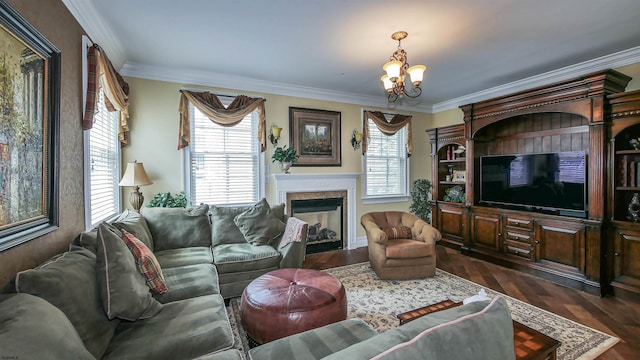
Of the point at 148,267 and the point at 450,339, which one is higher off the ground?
the point at 450,339

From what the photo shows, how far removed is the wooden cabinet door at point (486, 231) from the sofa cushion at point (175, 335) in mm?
3967

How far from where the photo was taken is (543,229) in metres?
3.70

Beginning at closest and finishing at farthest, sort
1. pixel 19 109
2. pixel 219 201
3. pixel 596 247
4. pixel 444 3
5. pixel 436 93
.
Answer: pixel 19 109 < pixel 444 3 < pixel 596 247 < pixel 219 201 < pixel 436 93

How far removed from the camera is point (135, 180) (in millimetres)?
3305

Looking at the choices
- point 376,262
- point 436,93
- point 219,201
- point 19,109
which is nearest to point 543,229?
point 376,262

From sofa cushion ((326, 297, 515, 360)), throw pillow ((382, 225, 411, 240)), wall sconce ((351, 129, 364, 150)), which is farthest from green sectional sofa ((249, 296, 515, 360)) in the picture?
wall sconce ((351, 129, 364, 150))

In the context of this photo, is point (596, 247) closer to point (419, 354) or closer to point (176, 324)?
point (419, 354)

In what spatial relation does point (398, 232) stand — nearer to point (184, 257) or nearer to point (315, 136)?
point (315, 136)

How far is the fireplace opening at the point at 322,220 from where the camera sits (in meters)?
4.76

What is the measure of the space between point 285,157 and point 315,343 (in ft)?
10.6

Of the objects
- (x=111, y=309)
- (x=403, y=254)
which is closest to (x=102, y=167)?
(x=111, y=309)

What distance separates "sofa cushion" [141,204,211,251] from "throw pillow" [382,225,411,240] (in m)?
2.29

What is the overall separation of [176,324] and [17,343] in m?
0.81

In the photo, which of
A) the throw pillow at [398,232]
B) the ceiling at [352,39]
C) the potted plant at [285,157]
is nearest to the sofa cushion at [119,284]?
the ceiling at [352,39]
